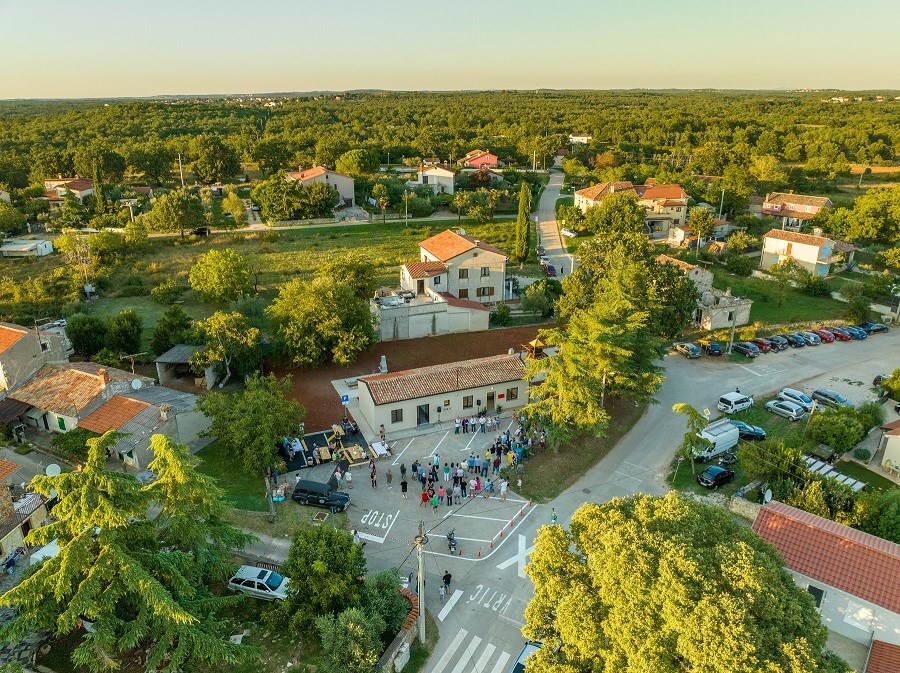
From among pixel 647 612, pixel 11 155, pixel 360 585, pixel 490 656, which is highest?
pixel 11 155

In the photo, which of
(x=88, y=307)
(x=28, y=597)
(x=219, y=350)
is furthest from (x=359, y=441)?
(x=88, y=307)

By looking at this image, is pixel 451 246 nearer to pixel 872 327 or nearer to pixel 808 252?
pixel 872 327

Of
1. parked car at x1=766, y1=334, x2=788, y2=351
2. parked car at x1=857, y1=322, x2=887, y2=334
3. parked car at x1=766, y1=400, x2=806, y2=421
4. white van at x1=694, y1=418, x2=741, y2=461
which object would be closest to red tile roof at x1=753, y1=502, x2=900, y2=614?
white van at x1=694, y1=418, x2=741, y2=461

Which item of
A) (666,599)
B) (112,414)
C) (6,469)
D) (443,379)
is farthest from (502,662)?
(112,414)

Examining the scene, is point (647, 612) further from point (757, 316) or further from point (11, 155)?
point (11, 155)

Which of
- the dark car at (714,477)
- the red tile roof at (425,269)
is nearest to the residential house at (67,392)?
the red tile roof at (425,269)

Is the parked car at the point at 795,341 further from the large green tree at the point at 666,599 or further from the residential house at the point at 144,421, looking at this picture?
the residential house at the point at 144,421
